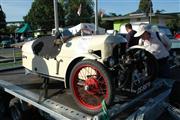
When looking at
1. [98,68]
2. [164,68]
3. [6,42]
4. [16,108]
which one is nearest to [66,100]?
[98,68]

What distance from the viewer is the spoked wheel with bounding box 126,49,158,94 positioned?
12.6 feet

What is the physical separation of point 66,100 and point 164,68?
6.11 feet

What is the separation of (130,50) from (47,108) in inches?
55.5

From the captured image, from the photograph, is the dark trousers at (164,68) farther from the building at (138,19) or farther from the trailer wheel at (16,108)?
the building at (138,19)

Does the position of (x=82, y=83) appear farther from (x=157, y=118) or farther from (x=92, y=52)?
(x=157, y=118)

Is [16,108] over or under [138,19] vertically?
under

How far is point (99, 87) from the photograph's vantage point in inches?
147

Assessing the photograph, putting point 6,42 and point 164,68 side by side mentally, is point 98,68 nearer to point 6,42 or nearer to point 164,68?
point 164,68

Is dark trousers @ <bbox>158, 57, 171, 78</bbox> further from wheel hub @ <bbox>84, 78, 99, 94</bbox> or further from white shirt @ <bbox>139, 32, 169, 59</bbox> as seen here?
wheel hub @ <bbox>84, 78, 99, 94</bbox>

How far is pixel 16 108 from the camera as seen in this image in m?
4.98

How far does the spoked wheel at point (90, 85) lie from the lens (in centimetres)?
359

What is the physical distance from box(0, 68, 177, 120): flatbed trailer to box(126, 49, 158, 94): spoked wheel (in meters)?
0.11

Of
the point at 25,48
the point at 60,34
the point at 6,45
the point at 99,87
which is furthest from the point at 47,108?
the point at 6,45

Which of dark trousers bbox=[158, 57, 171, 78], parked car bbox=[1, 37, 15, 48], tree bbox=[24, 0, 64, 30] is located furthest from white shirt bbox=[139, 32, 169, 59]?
tree bbox=[24, 0, 64, 30]
